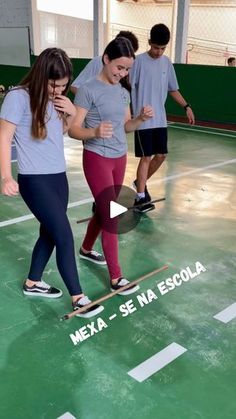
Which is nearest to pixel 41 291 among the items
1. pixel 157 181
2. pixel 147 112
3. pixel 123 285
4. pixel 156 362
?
pixel 123 285

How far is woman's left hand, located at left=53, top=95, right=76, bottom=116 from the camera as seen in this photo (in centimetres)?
240

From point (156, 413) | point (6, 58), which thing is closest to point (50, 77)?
point (156, 413)

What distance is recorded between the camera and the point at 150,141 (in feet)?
14.6

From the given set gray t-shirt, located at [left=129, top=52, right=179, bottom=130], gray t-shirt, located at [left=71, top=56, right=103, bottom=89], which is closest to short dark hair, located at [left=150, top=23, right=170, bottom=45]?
gray t-shirt, located at [left=129, top=52, right=179, bottom=130]

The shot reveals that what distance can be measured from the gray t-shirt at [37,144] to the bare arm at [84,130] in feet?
0.49

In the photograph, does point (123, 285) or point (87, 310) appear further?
point (123, 285)

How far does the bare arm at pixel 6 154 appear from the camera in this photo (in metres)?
2.28

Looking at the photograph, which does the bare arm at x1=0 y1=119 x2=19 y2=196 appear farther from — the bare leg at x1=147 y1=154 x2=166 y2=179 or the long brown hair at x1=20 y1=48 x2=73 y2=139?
the bare leg at x1=147 y1=154 x2=166 y2=179

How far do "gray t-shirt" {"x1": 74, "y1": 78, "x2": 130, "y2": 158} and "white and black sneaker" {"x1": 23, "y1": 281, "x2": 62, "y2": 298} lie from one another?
956 mm

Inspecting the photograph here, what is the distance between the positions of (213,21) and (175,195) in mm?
12400

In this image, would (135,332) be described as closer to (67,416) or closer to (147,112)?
(67,416)

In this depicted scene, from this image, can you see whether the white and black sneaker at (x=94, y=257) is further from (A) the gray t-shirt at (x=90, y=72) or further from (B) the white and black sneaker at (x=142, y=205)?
(A) the gray t-shirt at (x=90, y=72)

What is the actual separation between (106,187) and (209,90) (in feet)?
24.4

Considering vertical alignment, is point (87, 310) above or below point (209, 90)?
below
